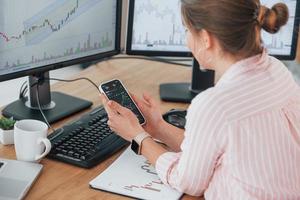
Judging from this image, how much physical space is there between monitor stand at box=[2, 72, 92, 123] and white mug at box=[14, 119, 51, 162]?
0.79ft

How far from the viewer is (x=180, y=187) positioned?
3.46 feet

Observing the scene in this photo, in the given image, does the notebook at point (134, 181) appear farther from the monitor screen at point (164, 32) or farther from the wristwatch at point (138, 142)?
the monitor screen at point (164, 32)

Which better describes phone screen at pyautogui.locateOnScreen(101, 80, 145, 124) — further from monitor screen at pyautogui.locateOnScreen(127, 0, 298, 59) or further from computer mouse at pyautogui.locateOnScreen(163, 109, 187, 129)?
monitor screen at pyautogui.locateOnScreen(127, 0, 298, 59)

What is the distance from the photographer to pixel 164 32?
1.62 meters

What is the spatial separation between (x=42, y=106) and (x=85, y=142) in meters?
0.29

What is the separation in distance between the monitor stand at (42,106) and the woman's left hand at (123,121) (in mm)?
241

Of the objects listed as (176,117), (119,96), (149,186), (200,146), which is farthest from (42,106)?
(200,146)

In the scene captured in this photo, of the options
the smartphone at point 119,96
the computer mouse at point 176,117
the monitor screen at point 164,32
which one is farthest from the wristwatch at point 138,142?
the monitor screen at point 164,32

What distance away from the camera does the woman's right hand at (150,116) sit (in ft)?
4.25

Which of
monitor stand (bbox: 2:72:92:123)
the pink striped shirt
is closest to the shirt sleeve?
the pink striped shirt

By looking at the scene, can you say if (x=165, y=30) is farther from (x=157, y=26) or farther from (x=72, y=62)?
(x=72, y=62)

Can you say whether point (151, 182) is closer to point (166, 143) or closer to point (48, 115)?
point (166, 143)

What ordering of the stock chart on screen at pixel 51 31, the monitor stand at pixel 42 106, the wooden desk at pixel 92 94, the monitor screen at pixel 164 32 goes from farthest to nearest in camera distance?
the monitor screen at pixel 164 32
the monitor stand at pixel 42 106
the stock chart on screen at pixel 51 31
the wooden desk at pixel 92 94

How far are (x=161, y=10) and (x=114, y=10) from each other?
0.15 m
